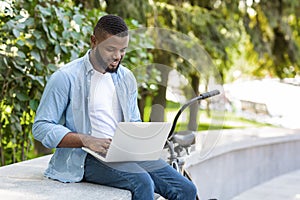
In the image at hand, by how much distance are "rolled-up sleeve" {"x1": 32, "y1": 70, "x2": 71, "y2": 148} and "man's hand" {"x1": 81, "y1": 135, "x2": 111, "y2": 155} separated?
89mm

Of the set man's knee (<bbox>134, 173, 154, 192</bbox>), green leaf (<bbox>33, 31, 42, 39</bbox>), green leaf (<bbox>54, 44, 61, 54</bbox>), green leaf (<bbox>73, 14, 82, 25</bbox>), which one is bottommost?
man's knee (<bbox>134, 173, 154, 192</bbox>)

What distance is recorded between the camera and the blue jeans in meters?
2.71

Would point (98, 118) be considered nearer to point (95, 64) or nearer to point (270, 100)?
point (95, 64)

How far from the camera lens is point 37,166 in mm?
3391

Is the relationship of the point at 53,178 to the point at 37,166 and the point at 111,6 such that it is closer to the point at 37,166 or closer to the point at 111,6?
the point at 37,166

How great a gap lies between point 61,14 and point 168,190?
186 centimetres

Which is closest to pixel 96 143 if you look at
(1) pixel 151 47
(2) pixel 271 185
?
(1) pixel 151 47

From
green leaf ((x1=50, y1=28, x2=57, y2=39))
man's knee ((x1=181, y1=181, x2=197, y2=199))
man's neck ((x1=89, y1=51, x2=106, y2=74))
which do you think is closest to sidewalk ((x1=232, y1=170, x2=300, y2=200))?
green leaf ((x1=50, y1=28, x2=57, y2=39))

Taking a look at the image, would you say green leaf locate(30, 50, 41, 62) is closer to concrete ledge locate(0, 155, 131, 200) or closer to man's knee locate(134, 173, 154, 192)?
concrete ledge locate(0, 155, 131, 200)

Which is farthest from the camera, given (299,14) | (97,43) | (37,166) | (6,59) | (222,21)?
(299,14)

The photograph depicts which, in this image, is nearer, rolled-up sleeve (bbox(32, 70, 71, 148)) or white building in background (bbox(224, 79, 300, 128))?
rolled-up sleeve (bbox(32, 70, 71, 148))

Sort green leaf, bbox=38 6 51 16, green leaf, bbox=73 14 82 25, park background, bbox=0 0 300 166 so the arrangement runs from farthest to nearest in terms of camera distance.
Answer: green leaf, bbox=73 14 82 25 < green leaf, bbox=38 6 51 16 < park background, bbox=0 0 300 166

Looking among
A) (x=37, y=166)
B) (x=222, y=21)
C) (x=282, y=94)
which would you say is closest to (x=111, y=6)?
(x=222, y=21)

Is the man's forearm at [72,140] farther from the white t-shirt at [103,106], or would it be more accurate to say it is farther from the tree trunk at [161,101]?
the tree trunk at [161,101]
